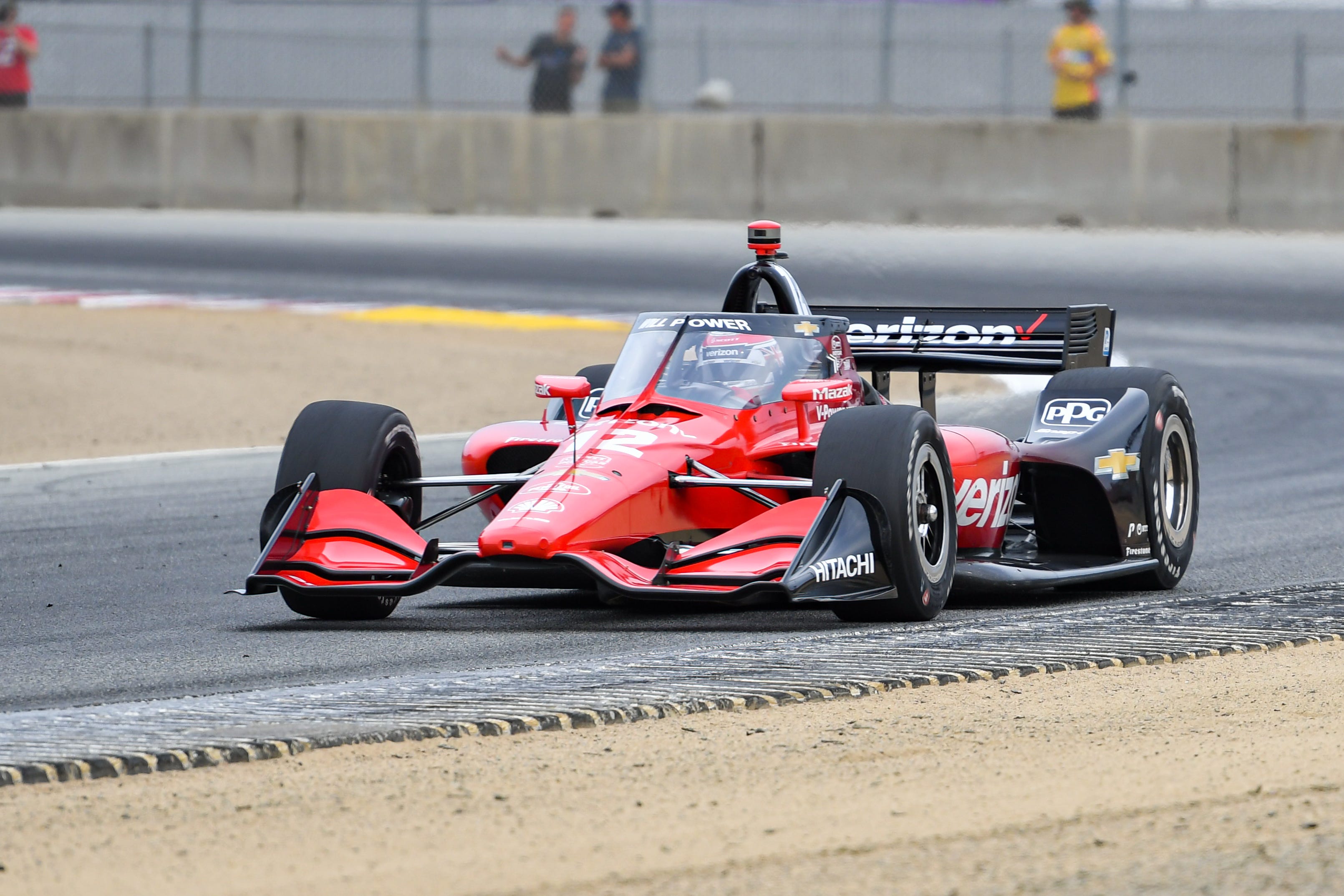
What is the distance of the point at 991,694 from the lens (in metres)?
5.80

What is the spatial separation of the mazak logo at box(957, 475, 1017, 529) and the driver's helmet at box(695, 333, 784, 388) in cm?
81

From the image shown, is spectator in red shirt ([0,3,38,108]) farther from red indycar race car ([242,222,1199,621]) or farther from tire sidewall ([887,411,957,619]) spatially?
tire sidewall ([887,411,957,619])

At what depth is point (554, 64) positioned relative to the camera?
74.8ft

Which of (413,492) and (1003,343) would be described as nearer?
(413,492)

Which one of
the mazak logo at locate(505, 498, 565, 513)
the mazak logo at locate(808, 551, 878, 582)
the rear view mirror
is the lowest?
the mazak logo at locate(808, 551, 878, 582)

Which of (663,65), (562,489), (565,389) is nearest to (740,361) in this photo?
(565,389)

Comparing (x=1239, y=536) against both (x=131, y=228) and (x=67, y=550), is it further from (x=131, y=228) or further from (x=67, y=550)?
(x=131, y=228)

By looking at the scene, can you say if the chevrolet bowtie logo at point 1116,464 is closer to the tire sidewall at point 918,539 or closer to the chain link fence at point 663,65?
the tire sidewall at point 918,539

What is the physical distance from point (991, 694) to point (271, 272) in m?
15.9

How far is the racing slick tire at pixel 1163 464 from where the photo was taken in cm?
838

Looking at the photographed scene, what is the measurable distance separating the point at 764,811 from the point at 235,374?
11434 millimetres

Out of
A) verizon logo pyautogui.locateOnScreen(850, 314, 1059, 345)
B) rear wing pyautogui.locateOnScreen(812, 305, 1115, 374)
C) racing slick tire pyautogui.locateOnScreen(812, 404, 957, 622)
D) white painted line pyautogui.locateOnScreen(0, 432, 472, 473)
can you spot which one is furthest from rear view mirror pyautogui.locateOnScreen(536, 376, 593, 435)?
white painted line pyautogui.locateOnScreen(0, 432, 472, 473)

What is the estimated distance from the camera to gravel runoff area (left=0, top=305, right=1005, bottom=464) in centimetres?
1338

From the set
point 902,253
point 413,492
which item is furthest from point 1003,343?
point 902,253
